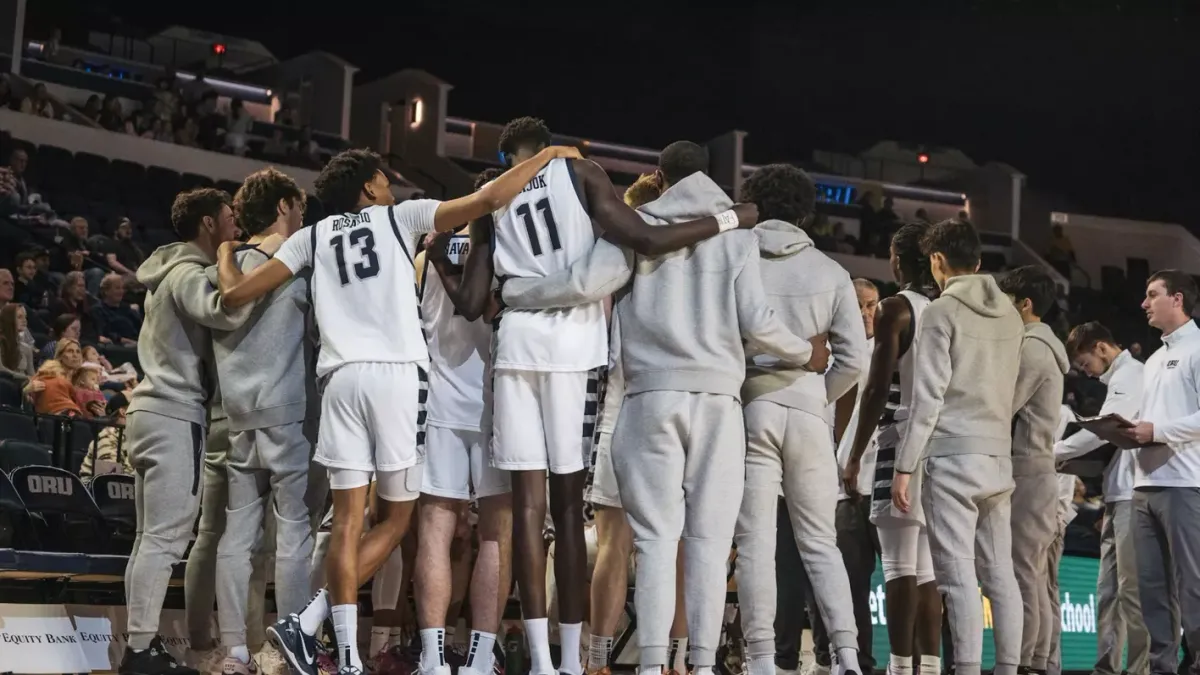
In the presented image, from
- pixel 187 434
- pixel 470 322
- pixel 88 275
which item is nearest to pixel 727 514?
pixel 470 322

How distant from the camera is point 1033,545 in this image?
17.3ft

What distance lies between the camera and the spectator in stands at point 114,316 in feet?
30.6

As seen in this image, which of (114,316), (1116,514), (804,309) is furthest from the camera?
(114,316)

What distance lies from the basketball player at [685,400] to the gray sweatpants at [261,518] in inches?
38.2

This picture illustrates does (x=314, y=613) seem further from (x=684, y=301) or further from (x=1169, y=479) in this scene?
(x=1169, y=479)

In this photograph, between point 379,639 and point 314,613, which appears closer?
point 314,613

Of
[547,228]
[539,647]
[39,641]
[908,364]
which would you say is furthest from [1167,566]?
[39,641]

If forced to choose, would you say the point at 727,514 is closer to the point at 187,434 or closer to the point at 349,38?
the point at 187,434

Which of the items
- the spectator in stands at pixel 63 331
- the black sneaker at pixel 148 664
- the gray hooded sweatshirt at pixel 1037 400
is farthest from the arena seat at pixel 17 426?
the gray hooded sweatshirt at pixel 1037 400

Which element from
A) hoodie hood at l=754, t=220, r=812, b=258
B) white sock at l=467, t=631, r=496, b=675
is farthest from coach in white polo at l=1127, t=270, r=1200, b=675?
white sock at l=467, t=631, r=496, b=675

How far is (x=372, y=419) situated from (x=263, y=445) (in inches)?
21.4

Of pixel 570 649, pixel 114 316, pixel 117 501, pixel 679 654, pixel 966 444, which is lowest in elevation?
pixel 679 654

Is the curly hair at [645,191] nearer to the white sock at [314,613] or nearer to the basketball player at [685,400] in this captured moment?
the basketball player at [685,400]

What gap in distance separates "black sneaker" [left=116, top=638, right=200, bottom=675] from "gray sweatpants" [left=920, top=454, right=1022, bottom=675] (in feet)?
8.44
